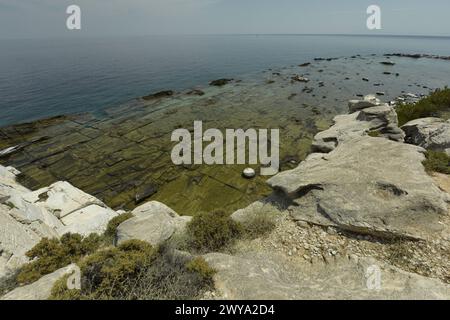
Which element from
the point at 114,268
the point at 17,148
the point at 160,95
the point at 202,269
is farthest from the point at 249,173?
the point at 160,95

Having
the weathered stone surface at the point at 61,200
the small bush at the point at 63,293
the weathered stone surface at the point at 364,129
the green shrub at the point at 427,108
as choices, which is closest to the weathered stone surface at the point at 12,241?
the small bush at the point at 63,293

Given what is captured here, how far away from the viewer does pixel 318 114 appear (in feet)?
125

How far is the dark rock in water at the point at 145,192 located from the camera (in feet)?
66.3

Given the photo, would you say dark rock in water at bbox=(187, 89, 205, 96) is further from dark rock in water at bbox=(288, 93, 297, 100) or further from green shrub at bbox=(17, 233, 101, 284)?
green shrub at bbox=(17, 233, 101, 284)

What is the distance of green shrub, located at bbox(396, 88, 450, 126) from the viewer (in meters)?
25.6

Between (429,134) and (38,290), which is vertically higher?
(429,134)

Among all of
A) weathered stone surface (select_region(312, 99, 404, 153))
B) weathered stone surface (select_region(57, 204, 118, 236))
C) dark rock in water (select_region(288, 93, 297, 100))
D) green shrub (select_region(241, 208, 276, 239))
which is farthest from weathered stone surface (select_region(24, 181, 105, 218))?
dark rock in water (select_region(288, 93, 297, 100))

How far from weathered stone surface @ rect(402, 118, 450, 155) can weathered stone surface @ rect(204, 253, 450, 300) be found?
12.3m

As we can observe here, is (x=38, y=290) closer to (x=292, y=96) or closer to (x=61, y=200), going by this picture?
(x=61, y=200)

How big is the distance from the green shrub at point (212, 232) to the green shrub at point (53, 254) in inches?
187

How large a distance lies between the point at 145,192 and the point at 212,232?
42.4 feet

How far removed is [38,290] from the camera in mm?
6539

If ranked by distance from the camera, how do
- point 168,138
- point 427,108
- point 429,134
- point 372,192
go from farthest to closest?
point 168,138, point 427,108, point 429,134, point 372,192

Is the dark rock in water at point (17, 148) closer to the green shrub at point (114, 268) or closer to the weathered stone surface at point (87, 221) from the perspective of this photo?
the weathered stone surface at point (87, 221)
